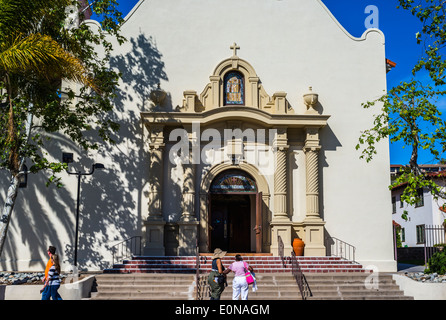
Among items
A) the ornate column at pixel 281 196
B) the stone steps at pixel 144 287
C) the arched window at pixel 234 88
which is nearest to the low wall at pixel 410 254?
the ornate column at pixel 281 196

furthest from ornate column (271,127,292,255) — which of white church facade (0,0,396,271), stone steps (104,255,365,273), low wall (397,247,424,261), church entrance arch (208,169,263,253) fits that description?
low wall (397,247,424,261)

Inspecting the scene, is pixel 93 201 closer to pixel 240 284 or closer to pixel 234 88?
pixel 234 88

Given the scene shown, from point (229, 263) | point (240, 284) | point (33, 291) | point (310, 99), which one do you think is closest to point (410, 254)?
point (310, 99)

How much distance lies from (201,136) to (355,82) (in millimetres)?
6370

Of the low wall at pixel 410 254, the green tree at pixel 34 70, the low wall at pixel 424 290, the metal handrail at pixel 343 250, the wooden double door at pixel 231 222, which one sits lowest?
the low wall at pixel 424 290

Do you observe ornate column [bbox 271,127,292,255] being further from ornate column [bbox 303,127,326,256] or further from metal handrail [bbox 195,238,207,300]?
metal handrail [bbox 195,238,207,300]

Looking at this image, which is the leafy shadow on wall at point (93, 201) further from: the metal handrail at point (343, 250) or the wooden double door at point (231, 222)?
the metal handrail at point (343, 250)

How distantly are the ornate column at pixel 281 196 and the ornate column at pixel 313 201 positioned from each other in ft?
2.30

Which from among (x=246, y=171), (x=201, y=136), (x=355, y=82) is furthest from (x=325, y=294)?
(x=355, y=82)

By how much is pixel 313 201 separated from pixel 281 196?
46.5 inches

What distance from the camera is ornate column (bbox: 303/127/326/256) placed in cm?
1855

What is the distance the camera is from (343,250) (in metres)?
19.2

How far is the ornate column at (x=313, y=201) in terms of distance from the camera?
18.5 m

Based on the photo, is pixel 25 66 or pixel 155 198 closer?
pixel 25 66
